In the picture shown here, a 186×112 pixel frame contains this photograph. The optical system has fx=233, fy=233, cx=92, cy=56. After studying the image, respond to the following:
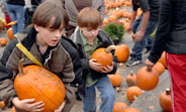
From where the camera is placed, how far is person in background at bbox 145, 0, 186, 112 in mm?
2514

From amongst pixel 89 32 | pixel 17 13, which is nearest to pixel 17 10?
pixel 17 13

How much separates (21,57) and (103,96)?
1317mm

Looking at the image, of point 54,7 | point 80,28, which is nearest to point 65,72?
point 54,7

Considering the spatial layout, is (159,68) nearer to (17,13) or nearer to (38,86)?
(38,86)

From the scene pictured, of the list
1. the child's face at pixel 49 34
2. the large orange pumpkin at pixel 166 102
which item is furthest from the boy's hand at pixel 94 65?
the large orange pumpkin at pixel 166 102

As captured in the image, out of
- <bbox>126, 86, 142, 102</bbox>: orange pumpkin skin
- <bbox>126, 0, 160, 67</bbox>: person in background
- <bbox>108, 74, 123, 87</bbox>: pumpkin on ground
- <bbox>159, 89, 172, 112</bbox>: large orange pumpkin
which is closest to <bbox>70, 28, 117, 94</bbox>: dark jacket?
<bbox>159, 89, 172, 112</bbox>: large orange pumpkin

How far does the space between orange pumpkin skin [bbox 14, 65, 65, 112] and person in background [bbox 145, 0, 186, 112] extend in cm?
135

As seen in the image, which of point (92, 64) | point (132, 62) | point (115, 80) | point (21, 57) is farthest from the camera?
point (132, 62)

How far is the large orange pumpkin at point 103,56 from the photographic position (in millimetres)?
2904

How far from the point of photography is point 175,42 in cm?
259

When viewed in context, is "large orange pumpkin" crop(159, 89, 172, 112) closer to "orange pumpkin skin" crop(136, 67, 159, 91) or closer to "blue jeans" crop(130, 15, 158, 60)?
"orange pumpkin skin" crop(136, 67, 159, 91)

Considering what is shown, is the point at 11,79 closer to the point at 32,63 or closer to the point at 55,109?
the point at 32,63

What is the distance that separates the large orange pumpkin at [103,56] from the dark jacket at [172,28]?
0.60 metres

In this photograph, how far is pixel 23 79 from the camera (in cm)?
197
